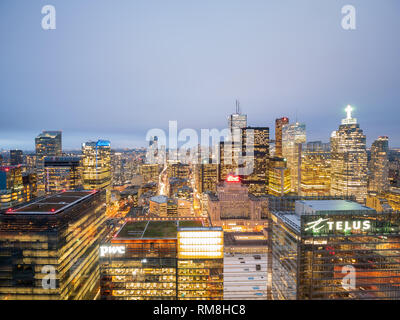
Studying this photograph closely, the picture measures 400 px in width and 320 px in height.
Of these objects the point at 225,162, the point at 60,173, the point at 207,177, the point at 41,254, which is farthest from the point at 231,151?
the point at 41,254

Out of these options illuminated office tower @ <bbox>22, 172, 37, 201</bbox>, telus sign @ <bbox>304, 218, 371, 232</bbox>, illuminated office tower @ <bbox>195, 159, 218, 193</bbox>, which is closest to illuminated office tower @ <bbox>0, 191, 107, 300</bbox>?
telus sign @ <bbox>304, 218, 371, 232</bbox>

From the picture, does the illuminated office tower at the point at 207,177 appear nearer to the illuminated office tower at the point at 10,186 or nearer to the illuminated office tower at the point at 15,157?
the illuminated office tower at the point at 10,186

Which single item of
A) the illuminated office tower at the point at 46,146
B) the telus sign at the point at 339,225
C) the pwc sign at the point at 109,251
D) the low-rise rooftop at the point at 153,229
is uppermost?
the illuminated office tower at the point at 46,146

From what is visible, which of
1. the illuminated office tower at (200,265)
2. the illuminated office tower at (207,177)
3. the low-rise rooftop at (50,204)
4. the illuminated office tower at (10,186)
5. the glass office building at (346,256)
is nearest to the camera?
the glass office building at (346,256)

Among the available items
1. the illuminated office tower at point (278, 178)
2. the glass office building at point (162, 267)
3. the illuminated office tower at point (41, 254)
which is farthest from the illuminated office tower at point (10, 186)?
the illuminated office tower at point (278, 178)

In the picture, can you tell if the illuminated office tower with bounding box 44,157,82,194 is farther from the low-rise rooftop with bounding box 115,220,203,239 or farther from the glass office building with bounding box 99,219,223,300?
the glass office building with bounding box 99,219,223,300

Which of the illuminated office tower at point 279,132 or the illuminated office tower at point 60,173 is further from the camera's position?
the illuminated office tower at point 279,132

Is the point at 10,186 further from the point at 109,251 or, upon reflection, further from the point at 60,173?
the point at 109,251
